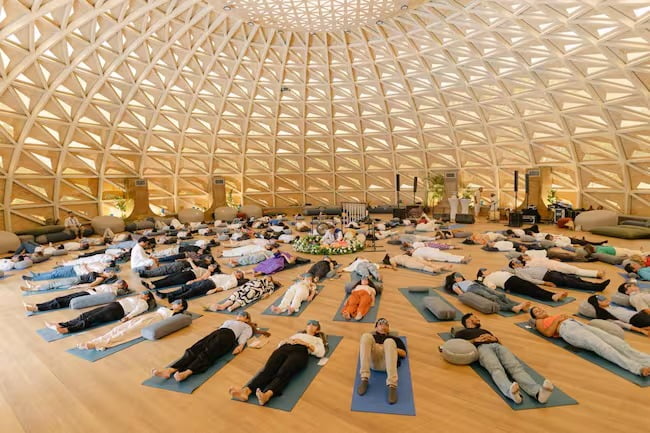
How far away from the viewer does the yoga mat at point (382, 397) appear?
17.2 feet

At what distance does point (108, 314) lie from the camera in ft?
28.8

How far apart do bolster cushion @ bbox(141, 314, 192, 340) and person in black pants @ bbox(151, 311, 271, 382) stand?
5.41 feet

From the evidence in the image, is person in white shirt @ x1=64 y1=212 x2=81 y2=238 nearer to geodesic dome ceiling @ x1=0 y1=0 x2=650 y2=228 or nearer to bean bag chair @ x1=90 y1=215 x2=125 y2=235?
bean bag chair @ x1=90 y1=215 x2=125 y2=235

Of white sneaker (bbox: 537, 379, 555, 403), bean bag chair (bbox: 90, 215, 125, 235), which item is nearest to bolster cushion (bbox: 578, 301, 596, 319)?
white sneaker (bbox: 537, 379, 555, 403)

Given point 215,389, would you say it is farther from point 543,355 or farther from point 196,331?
point 543,355

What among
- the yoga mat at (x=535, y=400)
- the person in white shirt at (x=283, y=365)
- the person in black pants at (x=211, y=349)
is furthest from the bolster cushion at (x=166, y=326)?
the yoga mat at (x=535, y=400)

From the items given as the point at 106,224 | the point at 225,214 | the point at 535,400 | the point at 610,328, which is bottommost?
the point at 535,400

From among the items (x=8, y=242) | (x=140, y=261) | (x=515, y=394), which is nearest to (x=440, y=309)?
(x=515, y=394)

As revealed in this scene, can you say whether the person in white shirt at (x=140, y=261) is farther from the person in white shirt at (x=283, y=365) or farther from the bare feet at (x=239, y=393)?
the bare feet at (x=239, y=393)

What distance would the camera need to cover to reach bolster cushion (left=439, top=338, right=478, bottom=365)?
6.38m

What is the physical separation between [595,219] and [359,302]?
1880 centimetres

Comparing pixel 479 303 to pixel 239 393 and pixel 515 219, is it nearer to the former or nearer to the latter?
pixel 239 393

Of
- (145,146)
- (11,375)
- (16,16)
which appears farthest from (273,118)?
(11,375)

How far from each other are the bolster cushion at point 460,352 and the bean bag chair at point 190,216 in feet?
85.9
